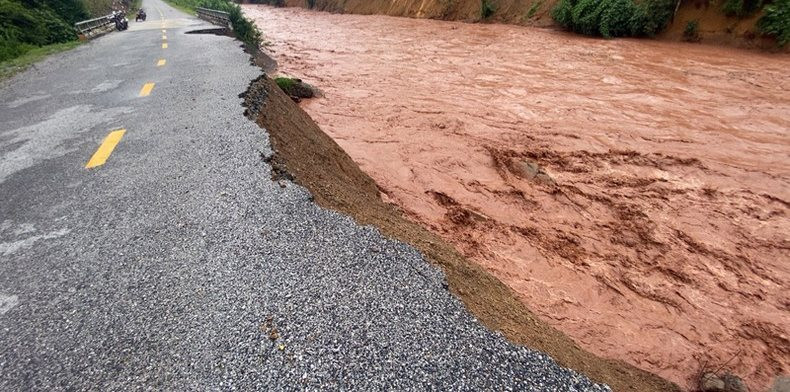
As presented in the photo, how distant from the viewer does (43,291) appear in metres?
2.81

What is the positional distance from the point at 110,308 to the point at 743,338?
20.3ft

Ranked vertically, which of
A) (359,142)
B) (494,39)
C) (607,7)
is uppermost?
(607,7)

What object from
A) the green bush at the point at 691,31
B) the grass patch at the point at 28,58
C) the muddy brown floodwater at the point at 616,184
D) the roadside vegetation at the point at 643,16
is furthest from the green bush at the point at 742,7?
the grass patch at the point at 28,58

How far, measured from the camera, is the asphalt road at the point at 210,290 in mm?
2137

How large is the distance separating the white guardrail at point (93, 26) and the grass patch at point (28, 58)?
283 cm

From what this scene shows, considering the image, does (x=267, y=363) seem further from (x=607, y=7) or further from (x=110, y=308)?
(x=607, y=7)

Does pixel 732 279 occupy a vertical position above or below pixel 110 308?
below

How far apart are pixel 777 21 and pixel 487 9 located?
1540 cm

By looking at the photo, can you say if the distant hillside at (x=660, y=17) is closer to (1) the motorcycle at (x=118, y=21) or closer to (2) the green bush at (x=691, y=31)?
(2) the green bush at (x=691, y=31)

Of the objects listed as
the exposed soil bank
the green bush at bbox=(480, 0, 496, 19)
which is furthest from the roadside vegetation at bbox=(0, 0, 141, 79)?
the green bush at bbox=(480, 0, 496, 19)

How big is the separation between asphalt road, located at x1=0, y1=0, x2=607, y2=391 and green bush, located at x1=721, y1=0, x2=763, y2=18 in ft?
63.9

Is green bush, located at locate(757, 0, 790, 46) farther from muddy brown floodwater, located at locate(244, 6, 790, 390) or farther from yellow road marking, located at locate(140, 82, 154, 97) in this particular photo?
yellow road marking, located at locate(140, 82, 154, 97)

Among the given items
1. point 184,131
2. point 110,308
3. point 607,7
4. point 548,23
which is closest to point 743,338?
point 110,308

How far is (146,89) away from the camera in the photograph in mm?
7855
